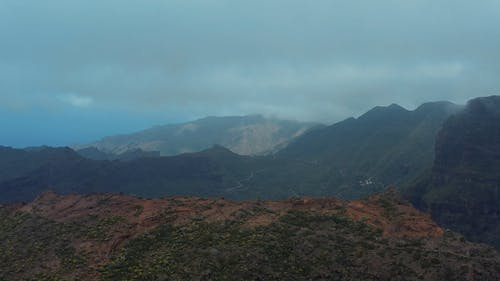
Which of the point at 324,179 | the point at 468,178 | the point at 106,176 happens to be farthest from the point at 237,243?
the point at 324,179

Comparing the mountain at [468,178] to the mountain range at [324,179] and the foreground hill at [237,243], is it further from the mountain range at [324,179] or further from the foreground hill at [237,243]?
the foreground hill at [237,243]

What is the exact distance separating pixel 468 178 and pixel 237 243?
115 m

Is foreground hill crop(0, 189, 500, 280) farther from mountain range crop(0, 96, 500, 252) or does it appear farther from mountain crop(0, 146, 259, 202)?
A: mountain crop(0, 146, 259, 202)

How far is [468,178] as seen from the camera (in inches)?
5527

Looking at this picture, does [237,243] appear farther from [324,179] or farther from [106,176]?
[324,179]

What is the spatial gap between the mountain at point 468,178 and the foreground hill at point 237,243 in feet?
275

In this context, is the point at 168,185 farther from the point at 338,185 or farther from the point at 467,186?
the point at 467,186

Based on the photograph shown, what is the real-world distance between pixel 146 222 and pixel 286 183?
142 m

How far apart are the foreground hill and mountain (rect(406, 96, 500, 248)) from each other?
83.7m

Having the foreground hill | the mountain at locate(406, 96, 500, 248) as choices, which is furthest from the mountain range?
the foreground hill

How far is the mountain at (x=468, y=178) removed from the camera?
128m

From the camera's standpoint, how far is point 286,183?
187500 mm

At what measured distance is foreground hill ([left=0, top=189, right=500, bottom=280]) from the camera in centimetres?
3819

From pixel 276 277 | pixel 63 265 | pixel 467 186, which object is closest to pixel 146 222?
pixel 63 265
